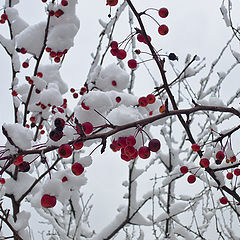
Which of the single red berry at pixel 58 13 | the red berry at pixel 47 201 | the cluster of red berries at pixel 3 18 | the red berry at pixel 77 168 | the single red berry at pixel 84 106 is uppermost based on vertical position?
the cluster of red berries at pixel 3 18

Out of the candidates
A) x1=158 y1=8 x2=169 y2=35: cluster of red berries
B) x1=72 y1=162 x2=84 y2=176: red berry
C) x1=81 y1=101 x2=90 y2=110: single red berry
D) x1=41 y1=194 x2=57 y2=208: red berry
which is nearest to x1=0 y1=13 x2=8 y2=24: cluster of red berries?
x1=158 y1=8 x2=169 y2=35: cluster of red berries

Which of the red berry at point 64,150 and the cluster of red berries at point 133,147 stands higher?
the cluster of red berries at point 133,147

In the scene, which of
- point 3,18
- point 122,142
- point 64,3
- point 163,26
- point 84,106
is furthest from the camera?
point 3,18

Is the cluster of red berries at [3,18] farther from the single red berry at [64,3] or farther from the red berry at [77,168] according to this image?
the red berry at [77,168]

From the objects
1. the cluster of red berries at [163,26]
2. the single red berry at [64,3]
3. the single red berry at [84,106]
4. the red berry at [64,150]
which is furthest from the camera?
the single red berry at [64,3]

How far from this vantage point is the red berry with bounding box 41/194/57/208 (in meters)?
1.43

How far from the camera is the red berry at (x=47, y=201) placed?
1.43 metres

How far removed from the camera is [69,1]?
2.84 metres

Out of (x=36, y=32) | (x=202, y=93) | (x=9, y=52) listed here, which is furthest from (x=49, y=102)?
(x=202, y=93)

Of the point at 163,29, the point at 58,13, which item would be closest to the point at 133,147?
the point at 163,29

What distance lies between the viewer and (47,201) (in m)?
1.45

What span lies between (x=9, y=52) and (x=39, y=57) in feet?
2.24

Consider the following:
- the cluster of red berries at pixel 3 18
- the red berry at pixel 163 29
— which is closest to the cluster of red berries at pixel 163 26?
the red berry at pixel 163 29

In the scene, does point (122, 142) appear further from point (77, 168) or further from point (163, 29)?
point (163, 29)
